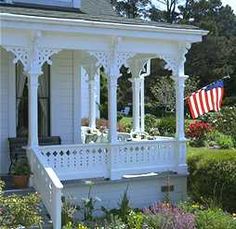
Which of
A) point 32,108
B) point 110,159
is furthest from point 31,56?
point 110,159

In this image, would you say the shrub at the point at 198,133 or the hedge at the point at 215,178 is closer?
the hedge at the point at 215,178

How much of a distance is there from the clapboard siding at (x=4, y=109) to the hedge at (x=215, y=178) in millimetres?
4643

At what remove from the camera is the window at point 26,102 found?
1417 centimetres

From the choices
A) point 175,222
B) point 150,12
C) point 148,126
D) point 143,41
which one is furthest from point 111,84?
point 150,12

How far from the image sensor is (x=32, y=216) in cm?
902

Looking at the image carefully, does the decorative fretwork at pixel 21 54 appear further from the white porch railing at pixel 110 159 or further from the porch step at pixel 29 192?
the porch step at pixel 29 192

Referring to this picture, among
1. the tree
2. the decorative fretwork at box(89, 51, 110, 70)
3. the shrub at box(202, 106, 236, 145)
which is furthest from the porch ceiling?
the tree

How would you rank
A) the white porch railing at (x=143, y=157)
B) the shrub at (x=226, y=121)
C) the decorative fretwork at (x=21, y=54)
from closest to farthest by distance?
the decorative fretwork at (x=21, y=54) < the white porch railing at (x=143, y=157) < the shrub at (x=226, y=121)

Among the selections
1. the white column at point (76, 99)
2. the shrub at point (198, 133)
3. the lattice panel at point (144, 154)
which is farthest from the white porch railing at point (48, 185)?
the shrub at point (198, 133)

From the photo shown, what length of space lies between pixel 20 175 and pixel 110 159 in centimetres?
219

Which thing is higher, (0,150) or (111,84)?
(111,84)

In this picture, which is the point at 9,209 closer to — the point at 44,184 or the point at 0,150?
the point at 44,184

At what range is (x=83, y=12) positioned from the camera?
15.9 metres

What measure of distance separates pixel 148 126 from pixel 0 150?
15966 millimetres
